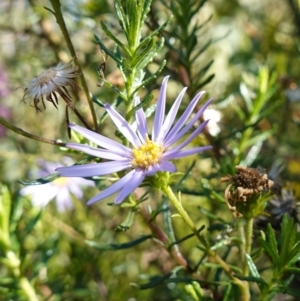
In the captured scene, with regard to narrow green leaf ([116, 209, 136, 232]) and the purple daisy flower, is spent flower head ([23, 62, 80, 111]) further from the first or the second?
narrow green leaf ([116, 209, 136, 232])

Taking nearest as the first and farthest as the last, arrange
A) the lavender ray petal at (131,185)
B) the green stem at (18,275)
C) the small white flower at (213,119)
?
the lavender ray petal at (131,185) < the green stem at (18,275) < the small white flower at (213,119)

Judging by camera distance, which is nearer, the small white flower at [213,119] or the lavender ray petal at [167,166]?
the lavender ray petal at [167,166]

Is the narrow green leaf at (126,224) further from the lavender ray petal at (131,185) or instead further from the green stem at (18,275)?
the green stem at (18,275)

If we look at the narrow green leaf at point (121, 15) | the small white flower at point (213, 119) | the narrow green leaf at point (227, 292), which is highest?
the narrow green leaf at point (121, 15)

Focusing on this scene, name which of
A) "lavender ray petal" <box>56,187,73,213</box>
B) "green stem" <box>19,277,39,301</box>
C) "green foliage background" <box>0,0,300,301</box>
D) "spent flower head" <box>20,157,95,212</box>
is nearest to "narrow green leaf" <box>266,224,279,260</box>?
"green foliage background" <box>0,0,300,301</box>

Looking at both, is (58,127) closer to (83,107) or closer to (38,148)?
(38,148)

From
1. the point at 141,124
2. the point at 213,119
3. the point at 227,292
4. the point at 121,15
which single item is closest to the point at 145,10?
the point at 121,15

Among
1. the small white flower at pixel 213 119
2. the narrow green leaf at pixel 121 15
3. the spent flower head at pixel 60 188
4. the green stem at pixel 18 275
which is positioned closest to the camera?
the narrow green leaf at pixel 121 15

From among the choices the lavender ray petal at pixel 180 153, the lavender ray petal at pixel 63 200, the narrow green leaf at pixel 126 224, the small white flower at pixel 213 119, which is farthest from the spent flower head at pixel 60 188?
the lavender ray petal at pixel 180 153
